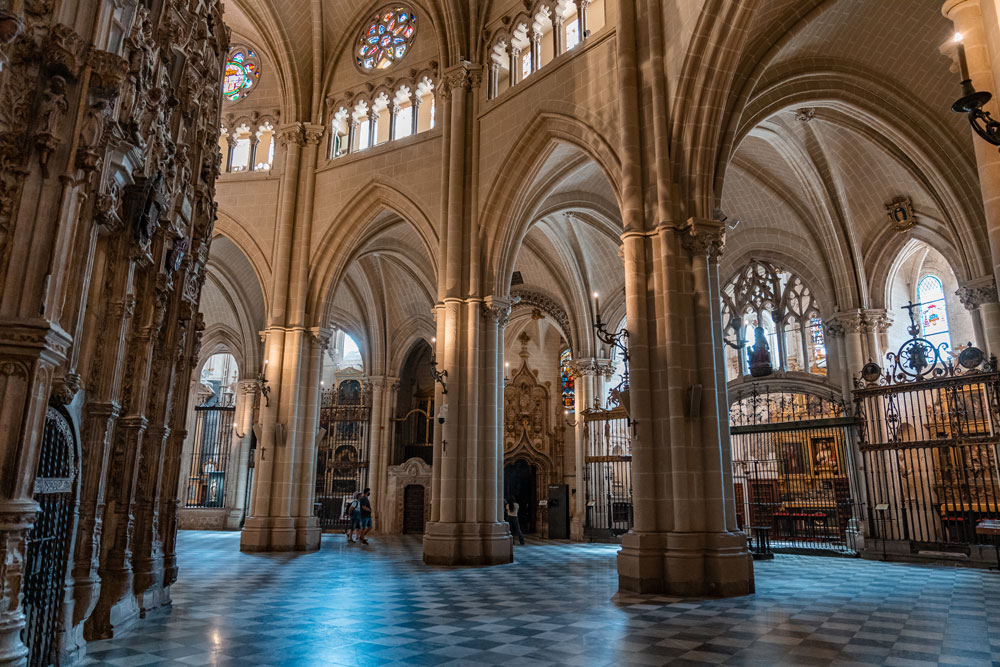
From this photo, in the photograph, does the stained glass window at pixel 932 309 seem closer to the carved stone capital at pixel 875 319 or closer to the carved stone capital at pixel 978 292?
the carved stone capital at pixel 875 319

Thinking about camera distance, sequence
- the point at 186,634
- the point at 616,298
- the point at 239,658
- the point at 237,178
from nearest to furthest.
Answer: the point at 239,658 < the point at 186,634 < the point at 237,178 < the point at 616,298

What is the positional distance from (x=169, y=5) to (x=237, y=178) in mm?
13146

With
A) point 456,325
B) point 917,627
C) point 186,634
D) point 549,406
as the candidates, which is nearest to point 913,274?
point 549,406

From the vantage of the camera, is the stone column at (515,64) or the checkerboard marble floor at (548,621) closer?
the checkerboard marble floor at (548,621)

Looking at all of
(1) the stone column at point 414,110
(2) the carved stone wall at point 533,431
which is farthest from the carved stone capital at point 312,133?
(2) the carved stone wall at point 533,431

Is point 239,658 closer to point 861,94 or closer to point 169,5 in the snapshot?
point 169,5

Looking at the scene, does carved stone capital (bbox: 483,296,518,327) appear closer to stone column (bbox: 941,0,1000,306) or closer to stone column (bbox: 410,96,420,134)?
stone column (bbox: 410,96,420,134)

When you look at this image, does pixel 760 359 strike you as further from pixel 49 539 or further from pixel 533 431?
pixel 49 539

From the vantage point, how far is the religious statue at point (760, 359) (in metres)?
19.4

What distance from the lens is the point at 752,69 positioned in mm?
11148

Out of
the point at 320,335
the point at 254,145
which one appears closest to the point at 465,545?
the point at 320,335

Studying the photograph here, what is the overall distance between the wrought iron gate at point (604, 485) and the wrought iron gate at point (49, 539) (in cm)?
1524

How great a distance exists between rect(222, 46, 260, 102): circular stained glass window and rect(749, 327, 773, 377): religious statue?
16.3 meters

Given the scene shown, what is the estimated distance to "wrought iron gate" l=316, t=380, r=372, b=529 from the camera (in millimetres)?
24734
